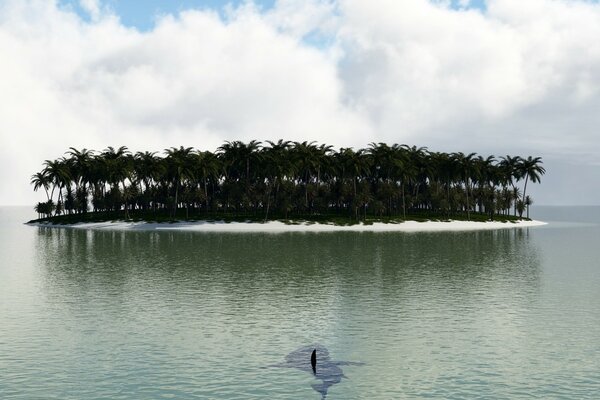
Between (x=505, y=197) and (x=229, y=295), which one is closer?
(x=229, y=295)

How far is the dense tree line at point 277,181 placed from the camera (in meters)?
167

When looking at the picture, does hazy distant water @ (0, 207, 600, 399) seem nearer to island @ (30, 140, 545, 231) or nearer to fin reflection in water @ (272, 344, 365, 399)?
fin reflection in water @ (272, 344, 365, 399)

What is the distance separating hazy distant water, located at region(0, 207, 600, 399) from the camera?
24.7 metres

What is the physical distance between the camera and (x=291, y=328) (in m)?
34.5

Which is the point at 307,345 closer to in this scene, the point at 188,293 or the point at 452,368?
the point at 452,368

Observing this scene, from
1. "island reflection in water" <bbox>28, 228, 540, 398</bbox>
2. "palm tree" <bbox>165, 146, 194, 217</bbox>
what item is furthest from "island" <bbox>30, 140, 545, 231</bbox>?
"island reflection in water" <bbox>28, 228, 540, 398</bbox>

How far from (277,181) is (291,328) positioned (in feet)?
438

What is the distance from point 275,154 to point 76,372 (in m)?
148

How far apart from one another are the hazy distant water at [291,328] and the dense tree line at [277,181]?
9879cm

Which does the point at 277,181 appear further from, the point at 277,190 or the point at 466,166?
the point at 466,166

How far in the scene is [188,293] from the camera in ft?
154

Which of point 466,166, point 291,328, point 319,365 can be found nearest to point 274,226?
point 466,166

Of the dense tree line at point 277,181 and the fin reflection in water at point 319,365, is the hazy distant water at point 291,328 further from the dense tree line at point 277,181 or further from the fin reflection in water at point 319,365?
the dense tree line at point 277,181

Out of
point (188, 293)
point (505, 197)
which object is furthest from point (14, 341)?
point (505, 197)
